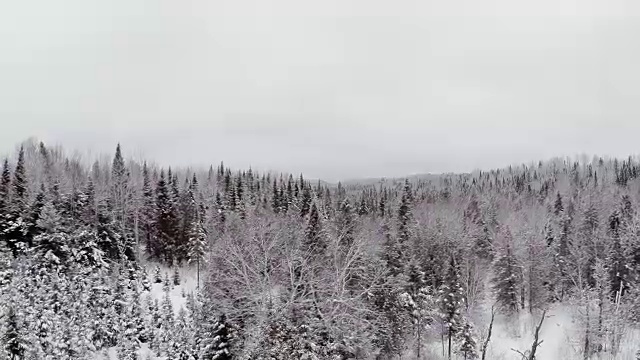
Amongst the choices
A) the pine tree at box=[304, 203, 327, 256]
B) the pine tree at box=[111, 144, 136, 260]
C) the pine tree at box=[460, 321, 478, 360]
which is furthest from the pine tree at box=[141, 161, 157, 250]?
the pine tree at box=[460, 321, 478, 360]

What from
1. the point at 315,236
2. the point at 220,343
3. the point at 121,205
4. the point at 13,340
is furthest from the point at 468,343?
the point at 121,205

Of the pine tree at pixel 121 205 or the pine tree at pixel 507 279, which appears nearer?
the pine tree at pixel 507 279

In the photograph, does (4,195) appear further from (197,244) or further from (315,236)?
(315,236)

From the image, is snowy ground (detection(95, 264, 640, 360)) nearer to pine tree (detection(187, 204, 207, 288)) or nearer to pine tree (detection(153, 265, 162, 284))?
pine tree (detection(153, 265, 162, 284))

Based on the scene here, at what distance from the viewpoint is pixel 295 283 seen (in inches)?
1049

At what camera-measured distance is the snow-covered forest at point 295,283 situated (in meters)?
26.9

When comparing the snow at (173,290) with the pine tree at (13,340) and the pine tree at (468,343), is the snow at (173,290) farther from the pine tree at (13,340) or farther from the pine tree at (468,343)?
the pine tree at (468,343)

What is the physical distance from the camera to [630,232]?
42.9 metres

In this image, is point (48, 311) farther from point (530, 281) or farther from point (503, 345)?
point (530, 281)

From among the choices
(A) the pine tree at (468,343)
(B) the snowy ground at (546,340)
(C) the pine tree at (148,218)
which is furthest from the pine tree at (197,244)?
(A) the pine tree at (468,343)

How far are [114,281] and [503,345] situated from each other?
36.0 meters

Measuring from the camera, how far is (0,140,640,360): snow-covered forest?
2692 cm

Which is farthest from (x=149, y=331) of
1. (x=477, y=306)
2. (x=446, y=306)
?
(x=477, y=306)

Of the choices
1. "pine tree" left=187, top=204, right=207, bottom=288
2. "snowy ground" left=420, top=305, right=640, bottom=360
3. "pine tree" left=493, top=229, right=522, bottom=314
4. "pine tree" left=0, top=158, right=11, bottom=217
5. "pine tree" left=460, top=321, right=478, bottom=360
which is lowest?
"snowy ground" left=420, top=305, right=640, bottom=360
